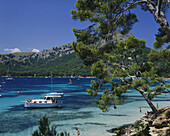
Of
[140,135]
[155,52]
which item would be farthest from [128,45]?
[140,135]

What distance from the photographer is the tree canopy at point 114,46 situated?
43.7 ft

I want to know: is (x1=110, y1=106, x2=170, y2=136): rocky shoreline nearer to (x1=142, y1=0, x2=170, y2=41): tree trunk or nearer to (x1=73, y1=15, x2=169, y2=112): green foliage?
(x1=73, y1=15, x2=169, y2=112): green foliage

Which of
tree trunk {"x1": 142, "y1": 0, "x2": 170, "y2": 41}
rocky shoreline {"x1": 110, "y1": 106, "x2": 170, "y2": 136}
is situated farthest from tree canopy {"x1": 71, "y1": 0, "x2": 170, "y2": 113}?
rocky shoreline {"x1": 110, "y1": 106, "x2": 170, "y2": 136}

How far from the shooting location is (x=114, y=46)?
16688mm

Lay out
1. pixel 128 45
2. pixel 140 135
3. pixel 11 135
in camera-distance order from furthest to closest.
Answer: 1. pixel 11 135
2. pixel 128 45
3. pixel 140 135

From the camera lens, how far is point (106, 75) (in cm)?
1695

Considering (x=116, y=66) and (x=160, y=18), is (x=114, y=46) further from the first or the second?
(x=160, y=18)

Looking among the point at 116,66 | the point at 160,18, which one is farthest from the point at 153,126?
the point at 160,18

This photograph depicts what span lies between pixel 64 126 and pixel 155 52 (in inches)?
601

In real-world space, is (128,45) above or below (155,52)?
above

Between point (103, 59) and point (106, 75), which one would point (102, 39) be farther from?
point (106, 75)

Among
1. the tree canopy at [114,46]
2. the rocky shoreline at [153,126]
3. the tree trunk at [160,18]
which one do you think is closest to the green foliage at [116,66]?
the tree canopy at [114,46]

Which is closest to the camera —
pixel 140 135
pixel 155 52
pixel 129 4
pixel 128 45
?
pixel 129 4

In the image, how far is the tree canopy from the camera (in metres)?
13.3
